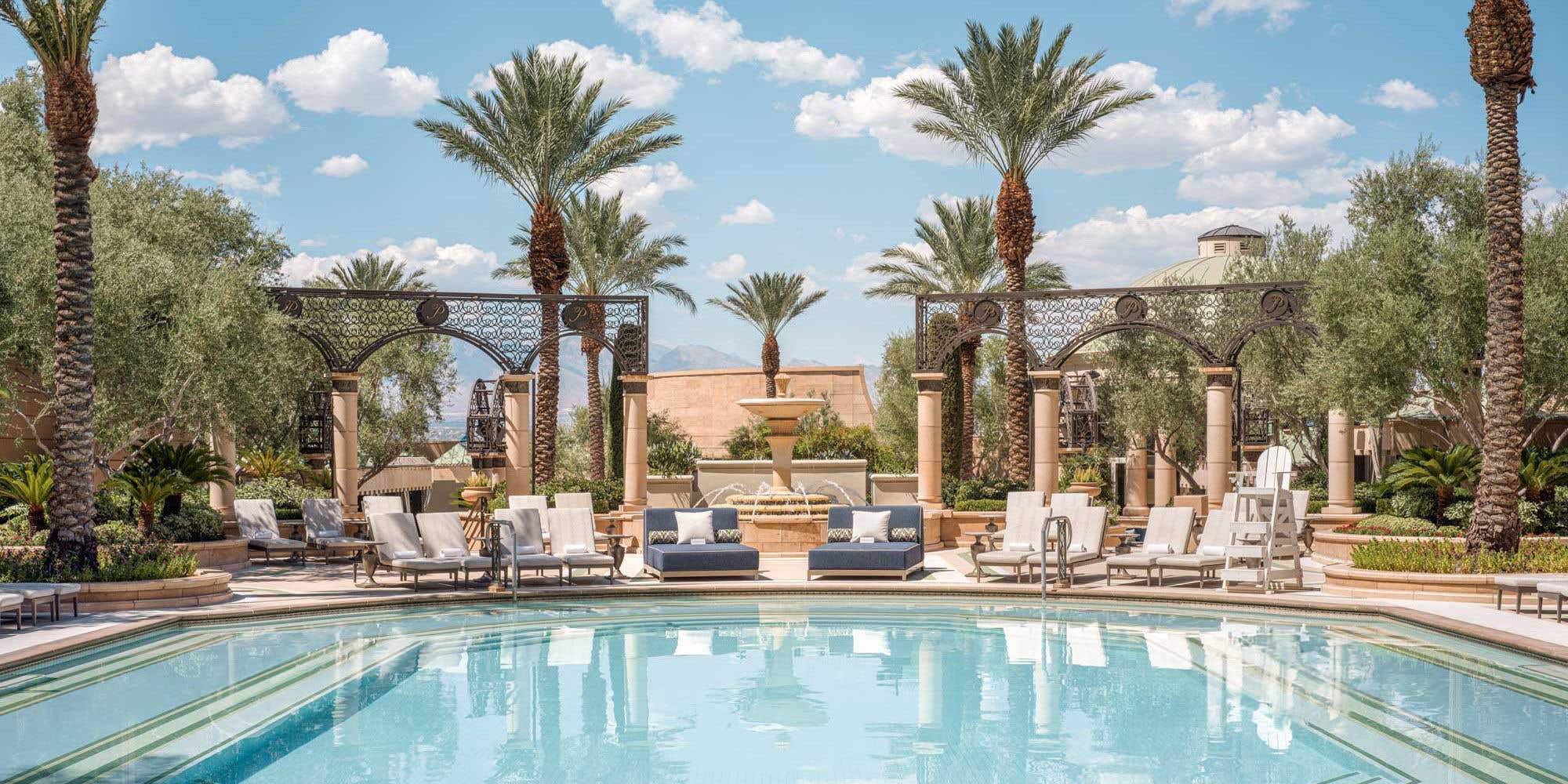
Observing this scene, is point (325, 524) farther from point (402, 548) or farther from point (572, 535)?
point (572, 535)

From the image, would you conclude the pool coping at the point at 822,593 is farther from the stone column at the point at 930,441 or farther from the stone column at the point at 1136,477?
the stone column at the point at 1136,477

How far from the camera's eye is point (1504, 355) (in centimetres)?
1456

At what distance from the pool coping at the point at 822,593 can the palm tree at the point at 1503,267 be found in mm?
2181

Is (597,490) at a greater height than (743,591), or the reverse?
(597,490)

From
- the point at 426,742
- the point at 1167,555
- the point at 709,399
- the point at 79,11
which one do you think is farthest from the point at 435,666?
the point at 709,399

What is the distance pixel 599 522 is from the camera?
75.6 ft

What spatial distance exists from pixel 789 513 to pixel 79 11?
11.4m

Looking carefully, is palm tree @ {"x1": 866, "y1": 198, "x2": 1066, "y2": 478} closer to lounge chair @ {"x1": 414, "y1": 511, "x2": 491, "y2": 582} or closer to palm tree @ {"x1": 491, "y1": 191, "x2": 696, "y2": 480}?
palm tree @ {"x1": 491, "y1": 191, "x2": 696, "y2": 480}

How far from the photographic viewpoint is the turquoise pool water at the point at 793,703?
764 cm

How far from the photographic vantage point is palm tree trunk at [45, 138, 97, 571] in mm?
13797

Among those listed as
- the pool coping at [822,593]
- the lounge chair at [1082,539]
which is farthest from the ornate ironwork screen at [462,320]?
the lounge chair at [1082,539]

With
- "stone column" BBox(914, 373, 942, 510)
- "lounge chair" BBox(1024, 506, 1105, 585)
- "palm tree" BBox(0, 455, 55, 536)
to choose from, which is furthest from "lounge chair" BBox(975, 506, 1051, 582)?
"palm tree" BBox(0, 455, 55, 536)

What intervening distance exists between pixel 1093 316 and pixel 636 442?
8727 millimetres

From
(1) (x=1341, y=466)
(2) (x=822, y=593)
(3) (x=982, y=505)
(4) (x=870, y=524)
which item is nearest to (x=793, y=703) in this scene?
(2) (x=822, y=593)
